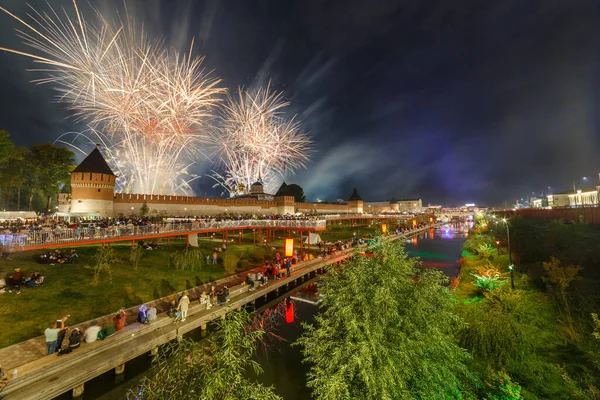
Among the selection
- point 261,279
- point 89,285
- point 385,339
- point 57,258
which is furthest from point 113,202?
point 385,339

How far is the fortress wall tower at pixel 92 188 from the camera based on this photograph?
3428cm

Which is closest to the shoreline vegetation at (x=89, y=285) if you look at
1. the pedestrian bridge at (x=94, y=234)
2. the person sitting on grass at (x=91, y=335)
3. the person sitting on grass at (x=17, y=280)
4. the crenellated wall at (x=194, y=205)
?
the person sitting on grass at (x=17, y=280)

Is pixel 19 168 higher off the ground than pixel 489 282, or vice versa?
pixel 19 168

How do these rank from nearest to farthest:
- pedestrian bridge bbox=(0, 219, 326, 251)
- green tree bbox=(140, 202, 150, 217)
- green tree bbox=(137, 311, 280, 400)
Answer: green tree bbox=(137, 311, 280, 400) → pedestrian bridge bbox=(0, 219, 326, 251) → green tree bbox=(140, 202, 150, 217)

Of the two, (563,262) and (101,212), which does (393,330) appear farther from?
(101,212)

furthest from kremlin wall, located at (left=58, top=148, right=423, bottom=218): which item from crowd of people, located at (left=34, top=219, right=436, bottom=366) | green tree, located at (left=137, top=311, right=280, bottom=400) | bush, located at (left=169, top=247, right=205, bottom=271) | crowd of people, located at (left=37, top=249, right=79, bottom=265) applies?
green tree, located at (left=137, top=311, right=280, bottom=400)

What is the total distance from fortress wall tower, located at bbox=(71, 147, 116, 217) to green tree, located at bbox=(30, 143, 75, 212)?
820 inches

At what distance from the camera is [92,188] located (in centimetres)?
3472

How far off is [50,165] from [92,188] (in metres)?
24.5

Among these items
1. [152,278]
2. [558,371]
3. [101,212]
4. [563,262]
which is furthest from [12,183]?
[563,262]

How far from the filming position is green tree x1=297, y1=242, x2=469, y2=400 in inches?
316

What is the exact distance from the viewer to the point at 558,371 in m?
11.8

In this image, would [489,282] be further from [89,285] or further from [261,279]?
[89,285]

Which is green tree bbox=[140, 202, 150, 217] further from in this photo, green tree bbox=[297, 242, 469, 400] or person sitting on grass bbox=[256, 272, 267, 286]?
green tree bbox=[297, 242, 469, 400]
